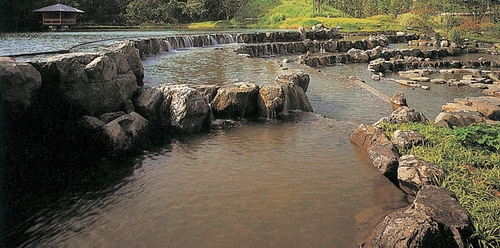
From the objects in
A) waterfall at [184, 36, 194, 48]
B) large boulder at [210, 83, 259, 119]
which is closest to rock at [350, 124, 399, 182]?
large boulder at [210, 83, 259, 119]

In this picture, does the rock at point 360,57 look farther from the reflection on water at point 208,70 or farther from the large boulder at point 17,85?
the large boulder at point 17,85

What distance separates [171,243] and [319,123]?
6386 mm

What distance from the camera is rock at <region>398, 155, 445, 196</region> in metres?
6.44

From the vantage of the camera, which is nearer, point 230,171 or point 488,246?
point 488,246

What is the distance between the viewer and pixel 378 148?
7.89 meters

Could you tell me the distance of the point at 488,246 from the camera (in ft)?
15.6

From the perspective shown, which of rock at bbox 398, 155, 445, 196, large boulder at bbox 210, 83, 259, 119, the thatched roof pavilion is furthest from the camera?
the thatched roof pavilion

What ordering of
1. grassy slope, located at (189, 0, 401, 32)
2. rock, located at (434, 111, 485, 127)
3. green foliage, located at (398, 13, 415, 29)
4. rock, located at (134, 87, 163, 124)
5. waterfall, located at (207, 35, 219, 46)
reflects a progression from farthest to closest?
grassy slope, located at (189, 0, 401, 32) → green foliage, located at (398, 13, 415, 29) → waterfall, located at (207, 35, 219, 46) → rock, located at (134, 87, 163, 124) → rock, located at (434, 111, 485, 127)

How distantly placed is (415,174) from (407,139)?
5.64 ft

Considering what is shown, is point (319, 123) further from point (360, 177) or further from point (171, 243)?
point (171, 243)

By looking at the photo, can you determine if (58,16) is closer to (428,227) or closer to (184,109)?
(184,109)

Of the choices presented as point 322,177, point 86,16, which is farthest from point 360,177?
point 86,16

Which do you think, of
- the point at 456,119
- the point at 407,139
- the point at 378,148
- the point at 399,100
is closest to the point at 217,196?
the point at 378,148

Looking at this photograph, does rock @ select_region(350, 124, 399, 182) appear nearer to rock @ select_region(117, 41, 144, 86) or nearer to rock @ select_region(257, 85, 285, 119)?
rock @ select_region(257, 85, 285, 119)
